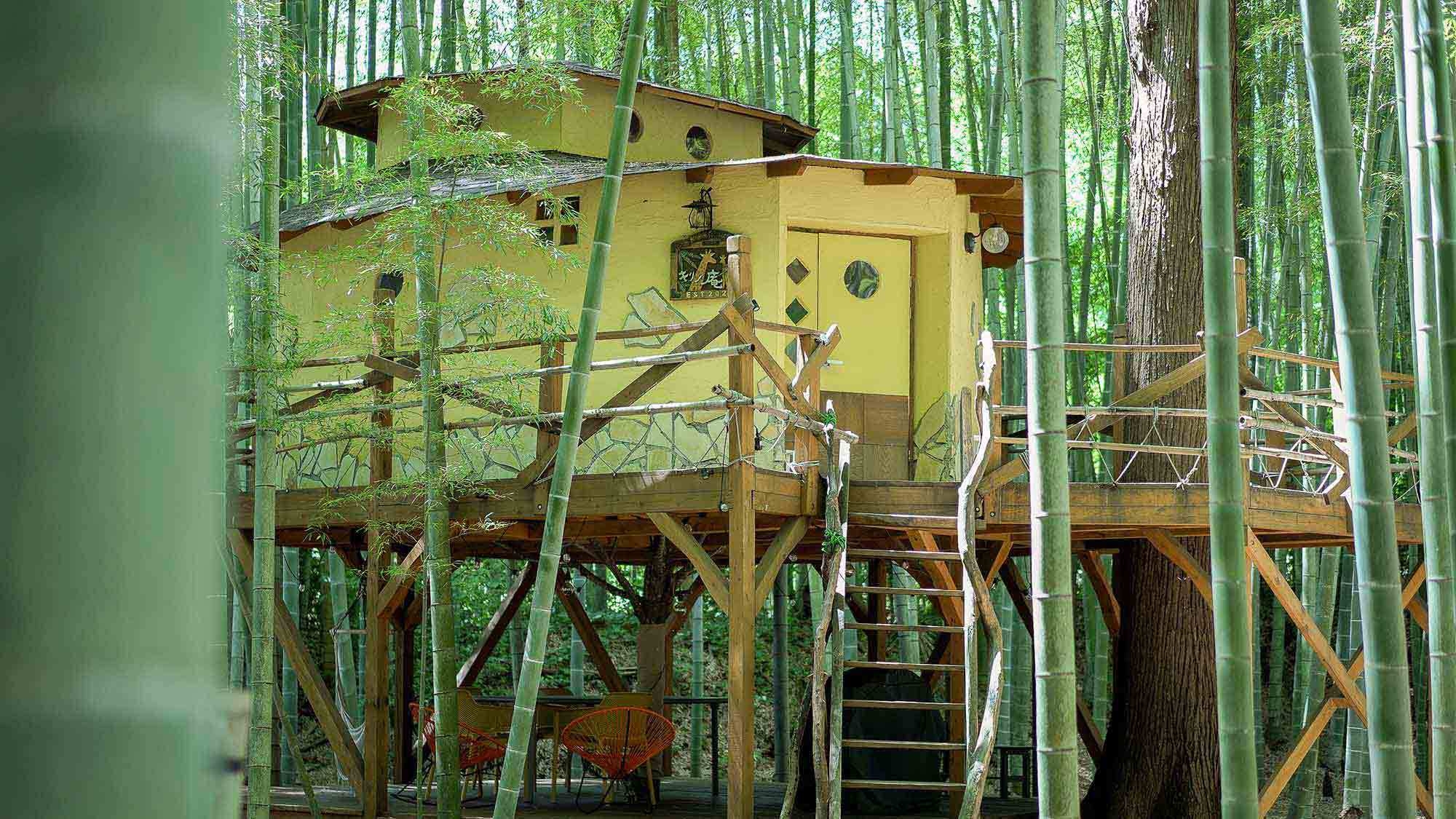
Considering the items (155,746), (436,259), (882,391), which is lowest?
(155,746)

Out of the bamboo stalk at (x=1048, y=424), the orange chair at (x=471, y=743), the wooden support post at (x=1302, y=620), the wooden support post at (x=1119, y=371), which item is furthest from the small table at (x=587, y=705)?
the bamboo stalk at (x=1048, y=424)

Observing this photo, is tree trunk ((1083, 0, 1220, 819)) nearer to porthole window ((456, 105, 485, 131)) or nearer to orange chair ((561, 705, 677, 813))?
orange chair ((561, 705, 677, 813))

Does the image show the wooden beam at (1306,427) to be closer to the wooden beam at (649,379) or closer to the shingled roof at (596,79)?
the wooden beam at (649,379)

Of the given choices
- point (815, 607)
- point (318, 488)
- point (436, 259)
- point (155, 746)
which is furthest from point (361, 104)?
point (155, 746)

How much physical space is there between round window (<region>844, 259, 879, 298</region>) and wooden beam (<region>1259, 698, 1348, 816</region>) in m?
3.97

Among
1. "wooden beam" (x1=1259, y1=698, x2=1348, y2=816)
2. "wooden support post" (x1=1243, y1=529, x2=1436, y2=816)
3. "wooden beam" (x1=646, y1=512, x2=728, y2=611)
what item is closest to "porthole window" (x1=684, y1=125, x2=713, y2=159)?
"wooden beam" (x1=646, y1=512, x2=728, y2=611)

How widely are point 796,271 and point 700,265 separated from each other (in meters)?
0.69

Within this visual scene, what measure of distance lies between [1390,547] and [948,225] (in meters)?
7.25

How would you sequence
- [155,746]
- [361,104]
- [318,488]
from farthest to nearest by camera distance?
1. [361,104]
2. [318,488]
3. [155,746]

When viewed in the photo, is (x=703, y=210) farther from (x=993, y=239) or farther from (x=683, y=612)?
(x=683, y=612)

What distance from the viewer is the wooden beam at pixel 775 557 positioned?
6.89m

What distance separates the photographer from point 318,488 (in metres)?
8.45

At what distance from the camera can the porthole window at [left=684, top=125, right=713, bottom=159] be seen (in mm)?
10812

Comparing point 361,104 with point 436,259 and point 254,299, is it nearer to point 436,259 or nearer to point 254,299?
point 436,259
